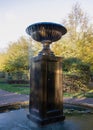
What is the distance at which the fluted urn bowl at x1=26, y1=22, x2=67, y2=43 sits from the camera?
410 centimetres

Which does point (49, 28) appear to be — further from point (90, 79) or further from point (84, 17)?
point (84, 17)

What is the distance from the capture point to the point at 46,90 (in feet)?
13.7

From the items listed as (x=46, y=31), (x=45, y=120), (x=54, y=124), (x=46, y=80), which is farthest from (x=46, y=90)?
(x=46, y=31)

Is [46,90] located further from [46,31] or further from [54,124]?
[46,31]

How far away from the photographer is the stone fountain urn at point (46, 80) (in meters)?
4.14

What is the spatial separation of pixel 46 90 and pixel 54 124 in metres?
0.81

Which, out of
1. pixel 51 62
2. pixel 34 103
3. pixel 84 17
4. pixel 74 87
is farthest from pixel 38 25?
pixel 84 17

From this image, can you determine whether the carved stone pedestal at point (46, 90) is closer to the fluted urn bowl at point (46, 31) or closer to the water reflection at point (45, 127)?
the water reflection at point (45, 127)

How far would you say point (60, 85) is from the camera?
4461 millimetres

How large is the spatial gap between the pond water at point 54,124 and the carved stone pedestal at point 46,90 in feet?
0.57

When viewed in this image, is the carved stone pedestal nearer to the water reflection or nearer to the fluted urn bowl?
the water reflection

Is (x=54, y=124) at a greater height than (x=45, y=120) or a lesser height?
lesser

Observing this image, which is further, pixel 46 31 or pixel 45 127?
pixel 46 31

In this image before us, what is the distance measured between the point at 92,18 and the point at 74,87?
8982 millimetres
